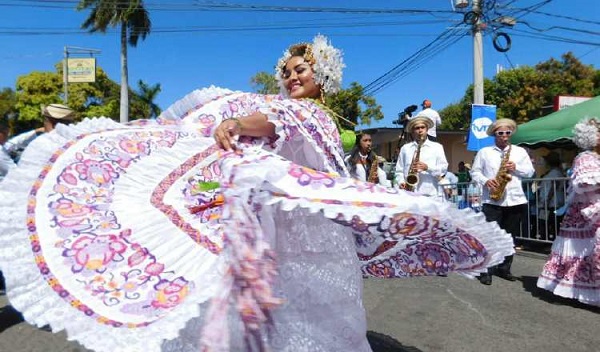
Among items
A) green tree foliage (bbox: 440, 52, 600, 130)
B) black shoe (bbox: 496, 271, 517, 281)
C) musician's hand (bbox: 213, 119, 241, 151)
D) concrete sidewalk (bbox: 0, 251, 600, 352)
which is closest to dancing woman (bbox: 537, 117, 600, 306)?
concrete sidewalk (bbox: 0, 251, 600, 352)

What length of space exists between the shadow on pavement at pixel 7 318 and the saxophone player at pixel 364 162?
12.6 feet

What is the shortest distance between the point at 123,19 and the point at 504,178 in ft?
74.9

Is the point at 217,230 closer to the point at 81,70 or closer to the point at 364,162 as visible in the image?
the point at 364,162

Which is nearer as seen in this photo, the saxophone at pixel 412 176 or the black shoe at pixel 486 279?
the black shoe at pixel 486 279

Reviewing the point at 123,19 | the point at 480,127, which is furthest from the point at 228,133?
the point at 123,19

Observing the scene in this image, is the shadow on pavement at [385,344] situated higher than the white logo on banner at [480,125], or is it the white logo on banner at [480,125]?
the white logo on banner at [480,125]

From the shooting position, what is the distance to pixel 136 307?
59.7 inches

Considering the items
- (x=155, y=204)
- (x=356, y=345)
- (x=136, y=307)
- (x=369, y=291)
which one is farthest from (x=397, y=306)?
(x=136, y=307)

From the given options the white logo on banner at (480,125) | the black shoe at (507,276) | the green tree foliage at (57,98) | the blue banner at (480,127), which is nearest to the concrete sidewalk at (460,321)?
the black shoe at (507,276)

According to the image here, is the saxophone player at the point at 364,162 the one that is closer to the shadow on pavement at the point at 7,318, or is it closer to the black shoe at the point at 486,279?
the black shoe at the point at 486,279

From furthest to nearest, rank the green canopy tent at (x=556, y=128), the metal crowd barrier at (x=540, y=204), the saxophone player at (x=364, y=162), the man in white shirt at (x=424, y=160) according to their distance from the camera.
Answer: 1. the green canopy tent at (x=556, y=128)
2. the metal crowd barrier at (x=540, y=204)
3. the saxophone player at (x=364, y=162)
4. the man in white shirt at (x=424, y=160)

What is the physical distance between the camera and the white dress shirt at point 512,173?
5.25 metres

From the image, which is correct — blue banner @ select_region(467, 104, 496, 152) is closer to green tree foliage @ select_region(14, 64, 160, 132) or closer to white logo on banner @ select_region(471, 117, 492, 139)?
white logo on banner @ select_region(471, 117, 492, 139)

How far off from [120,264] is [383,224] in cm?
92
